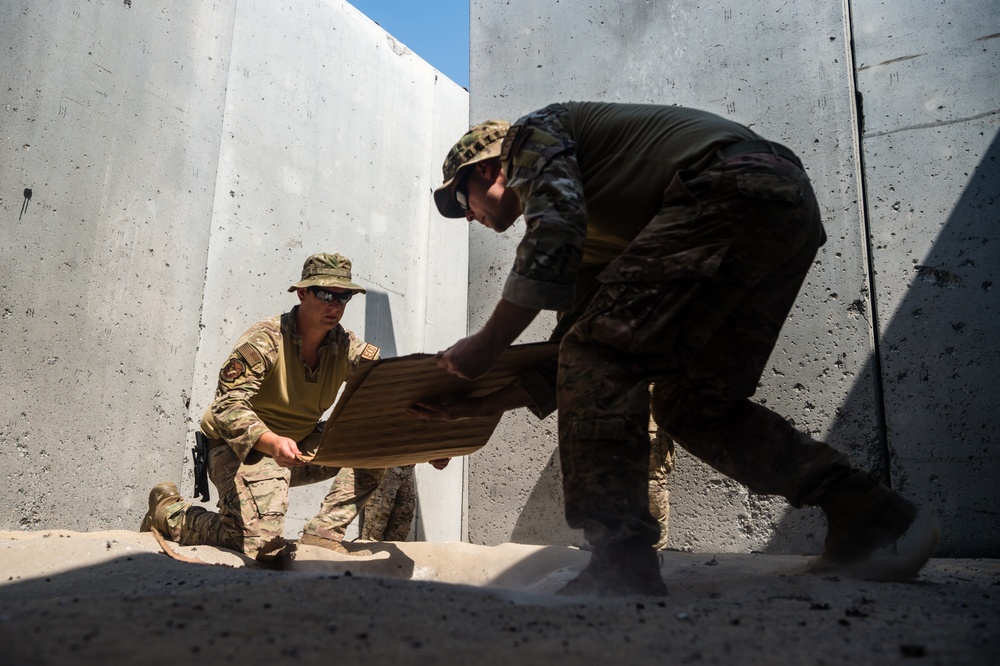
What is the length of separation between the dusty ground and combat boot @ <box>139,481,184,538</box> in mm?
1163

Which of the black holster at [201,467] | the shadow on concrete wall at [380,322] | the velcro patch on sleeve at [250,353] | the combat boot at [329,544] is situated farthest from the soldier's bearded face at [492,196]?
the shadow on concrete wall at [380,322]

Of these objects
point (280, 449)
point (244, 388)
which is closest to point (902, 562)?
point (280, 449)

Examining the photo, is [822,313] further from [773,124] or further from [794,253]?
[794,253]

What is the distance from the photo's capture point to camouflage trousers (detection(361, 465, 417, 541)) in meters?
3.59

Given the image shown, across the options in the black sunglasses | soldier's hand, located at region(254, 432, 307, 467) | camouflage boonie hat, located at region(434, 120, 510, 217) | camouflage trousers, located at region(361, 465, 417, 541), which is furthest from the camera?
camouflage trousers, located at region(361, 465, 417, 541)

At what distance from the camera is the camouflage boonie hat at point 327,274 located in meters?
3.15

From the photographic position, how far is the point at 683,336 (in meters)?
1.66

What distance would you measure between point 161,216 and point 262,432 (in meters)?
1.21

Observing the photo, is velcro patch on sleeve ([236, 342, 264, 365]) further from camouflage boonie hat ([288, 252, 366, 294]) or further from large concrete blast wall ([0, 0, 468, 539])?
large concrete blast wall ([0, 0, 468, 539])

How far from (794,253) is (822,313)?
1.41 meters

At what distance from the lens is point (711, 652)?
1.02 meters

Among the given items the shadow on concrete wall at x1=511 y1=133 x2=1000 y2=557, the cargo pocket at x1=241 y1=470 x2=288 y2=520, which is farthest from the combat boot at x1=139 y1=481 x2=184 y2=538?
the shadow on concrete wall at x1=511 y1=133 x2=1000 y2=557

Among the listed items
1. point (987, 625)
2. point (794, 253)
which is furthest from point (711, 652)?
point (794, 253)

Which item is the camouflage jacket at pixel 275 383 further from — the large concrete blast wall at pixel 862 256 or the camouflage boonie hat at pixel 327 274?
the large concrete blast wall at pixel 862 256
